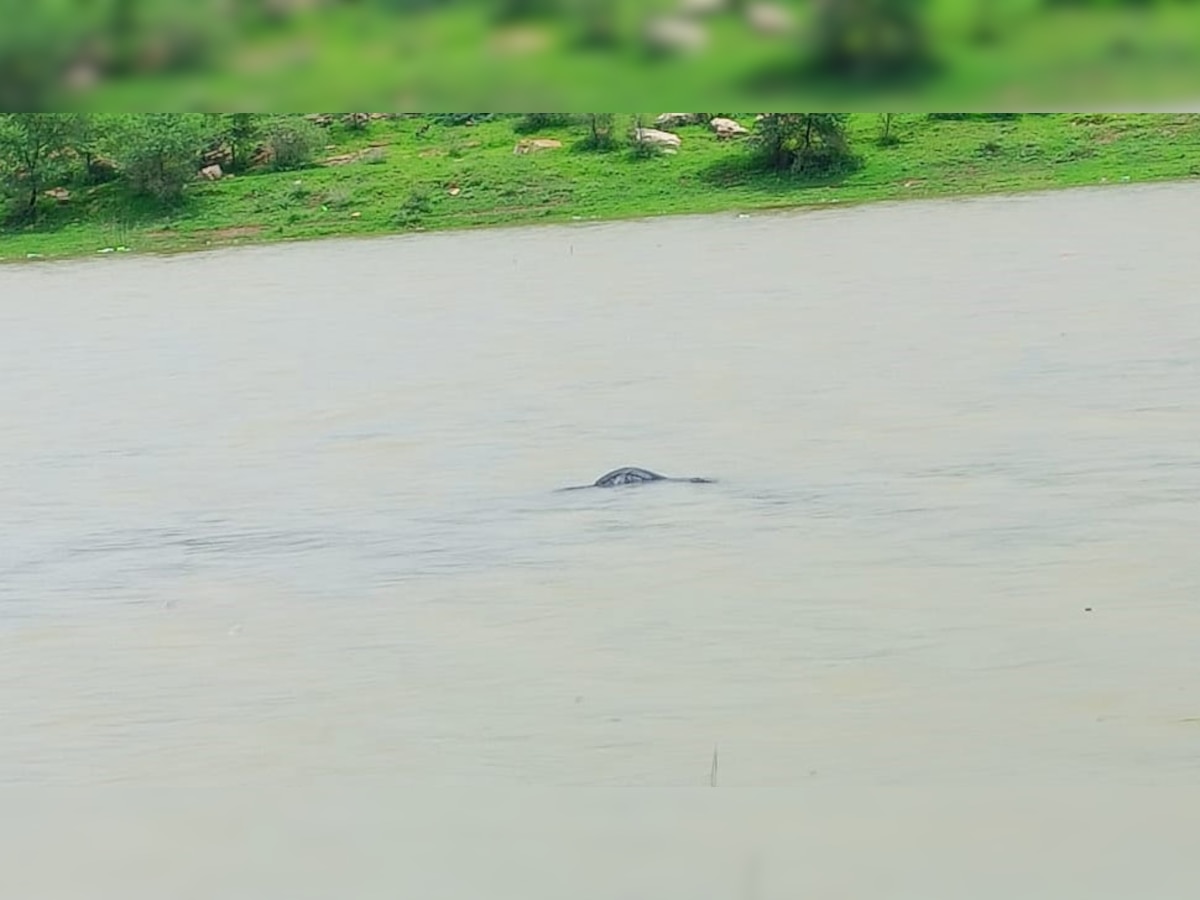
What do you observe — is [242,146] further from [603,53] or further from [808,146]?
[603,53]

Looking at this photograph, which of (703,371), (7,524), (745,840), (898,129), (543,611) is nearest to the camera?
(745,840)

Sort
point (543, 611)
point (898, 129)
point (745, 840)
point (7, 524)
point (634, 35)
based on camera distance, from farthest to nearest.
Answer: point (898, 129)
point (7, 524)
point (543, 611)
point (745, 840)
point (634, 35)

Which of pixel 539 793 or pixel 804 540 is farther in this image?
pixel 804 540

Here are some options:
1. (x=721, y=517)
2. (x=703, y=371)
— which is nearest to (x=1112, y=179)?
(x=703, y=371)

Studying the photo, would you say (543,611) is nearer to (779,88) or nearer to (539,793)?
(539,793)

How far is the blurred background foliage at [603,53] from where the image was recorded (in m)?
0.57

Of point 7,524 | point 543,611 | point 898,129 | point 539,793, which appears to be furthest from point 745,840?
point 898,129

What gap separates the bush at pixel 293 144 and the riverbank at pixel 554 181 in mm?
276

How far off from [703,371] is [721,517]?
289cm

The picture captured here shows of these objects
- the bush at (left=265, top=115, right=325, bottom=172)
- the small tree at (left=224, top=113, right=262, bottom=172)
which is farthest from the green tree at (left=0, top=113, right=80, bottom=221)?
the bush at (left=265, top=115, right=325, bottom=172)

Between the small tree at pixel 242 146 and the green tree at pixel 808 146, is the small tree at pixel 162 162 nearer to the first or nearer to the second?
the small tree at pixel 242 146

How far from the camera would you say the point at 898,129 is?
17.3 meters

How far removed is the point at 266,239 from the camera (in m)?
17.7

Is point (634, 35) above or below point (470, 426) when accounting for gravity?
above
